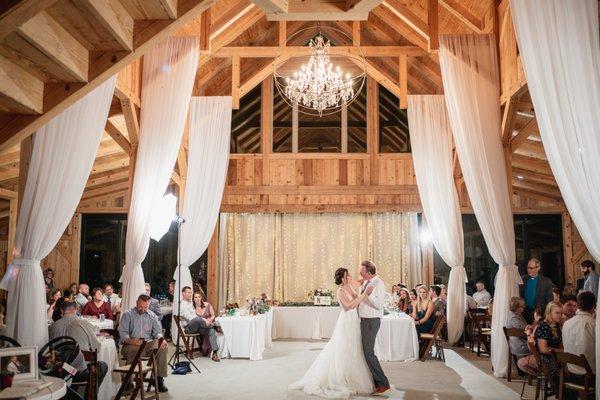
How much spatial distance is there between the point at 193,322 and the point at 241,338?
34.2 inches

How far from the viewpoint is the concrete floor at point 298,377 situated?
21.1ft

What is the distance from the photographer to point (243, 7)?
10047 millimetres

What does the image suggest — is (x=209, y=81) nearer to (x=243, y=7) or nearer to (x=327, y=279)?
(x=243, y=7)

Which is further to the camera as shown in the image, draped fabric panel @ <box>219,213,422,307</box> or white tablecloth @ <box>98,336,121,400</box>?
draped fabric panel @ <box>219,213,422,307</box>

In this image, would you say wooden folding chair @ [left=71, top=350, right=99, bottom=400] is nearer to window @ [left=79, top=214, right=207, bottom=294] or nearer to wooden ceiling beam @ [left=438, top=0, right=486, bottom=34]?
wooden ceiling beam @ [left=438, top=0, right=486, bottom=34]

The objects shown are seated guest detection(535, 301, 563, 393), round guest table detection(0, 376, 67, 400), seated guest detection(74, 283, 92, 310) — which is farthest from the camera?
seated guest detection(74, 283, 92, 310)

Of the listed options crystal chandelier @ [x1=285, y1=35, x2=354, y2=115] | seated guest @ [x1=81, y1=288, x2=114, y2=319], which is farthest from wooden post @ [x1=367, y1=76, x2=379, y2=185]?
seated guest @ [x1=81, y1=288, x2=114, y2=319]

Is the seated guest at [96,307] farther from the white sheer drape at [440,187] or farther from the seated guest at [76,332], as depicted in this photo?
the white sheer drape at [440,187]

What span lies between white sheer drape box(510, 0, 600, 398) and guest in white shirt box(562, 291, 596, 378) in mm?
293

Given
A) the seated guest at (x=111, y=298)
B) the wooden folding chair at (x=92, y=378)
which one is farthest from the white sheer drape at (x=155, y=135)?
the seated guest at (x=111, y=298)

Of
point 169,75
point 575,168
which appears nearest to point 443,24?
point 169,75

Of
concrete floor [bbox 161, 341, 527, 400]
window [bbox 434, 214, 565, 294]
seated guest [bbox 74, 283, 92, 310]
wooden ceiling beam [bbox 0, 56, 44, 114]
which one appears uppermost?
wooden ceiling beam [bbox 0, 56, 44, 114]

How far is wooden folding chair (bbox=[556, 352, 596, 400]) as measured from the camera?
15.3ft

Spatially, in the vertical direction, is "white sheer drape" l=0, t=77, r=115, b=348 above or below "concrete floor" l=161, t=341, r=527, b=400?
above
